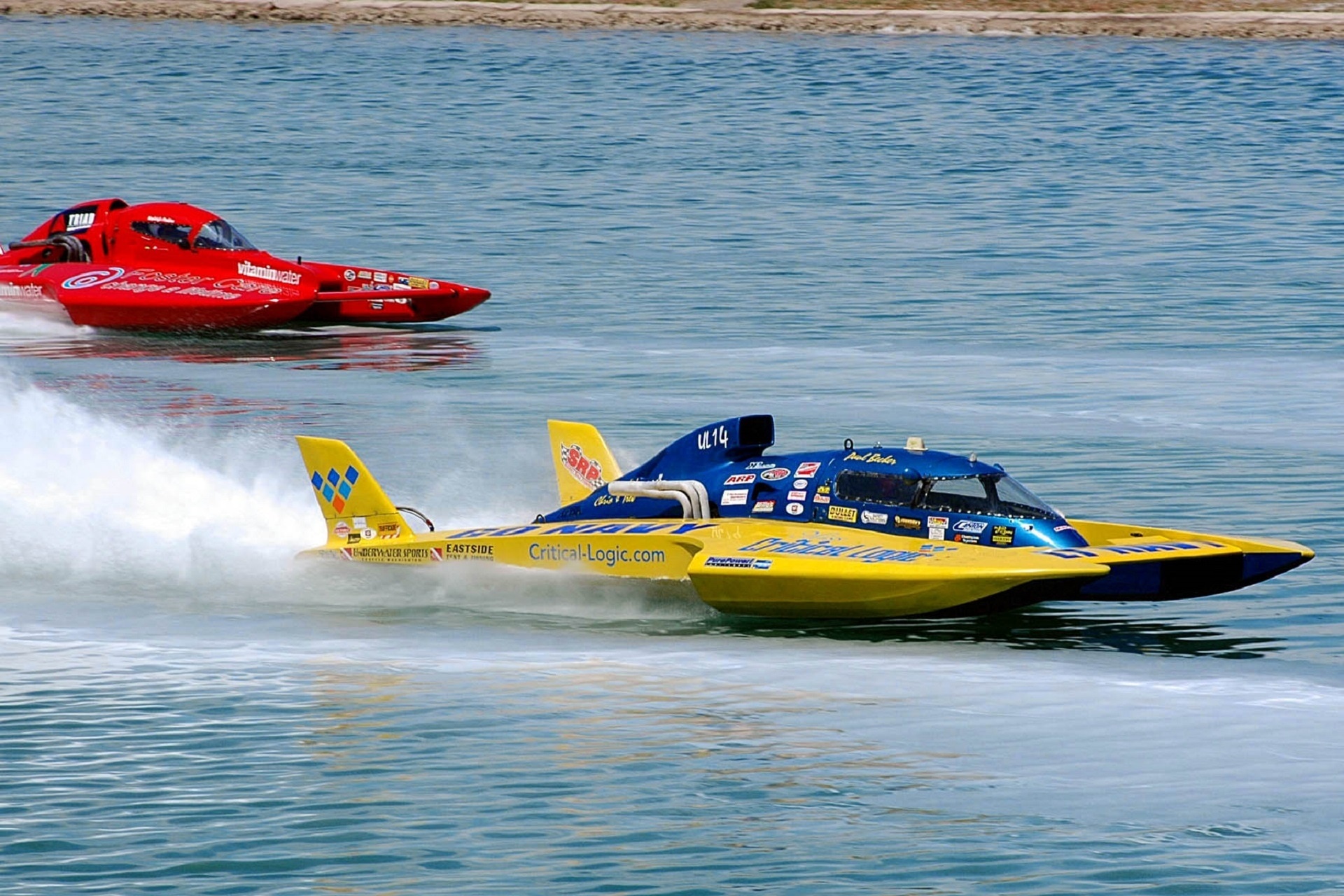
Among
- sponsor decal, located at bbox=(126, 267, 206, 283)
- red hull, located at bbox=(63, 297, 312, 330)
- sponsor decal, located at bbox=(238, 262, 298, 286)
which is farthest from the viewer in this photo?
sponsor decal, located at bbox=(126, 267, 206, 283)

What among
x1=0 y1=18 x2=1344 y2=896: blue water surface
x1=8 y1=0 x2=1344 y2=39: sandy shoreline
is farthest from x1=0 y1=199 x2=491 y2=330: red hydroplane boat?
x1=8 y1=0 x2=1344 y2=39: sandy shoreline

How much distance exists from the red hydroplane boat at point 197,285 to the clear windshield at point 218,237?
12mm

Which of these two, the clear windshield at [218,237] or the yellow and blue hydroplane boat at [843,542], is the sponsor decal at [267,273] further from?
the yellow and blue hydroplane boat at [843,542]

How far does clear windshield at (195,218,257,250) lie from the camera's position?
25.4 m

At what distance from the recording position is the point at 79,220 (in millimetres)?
26359

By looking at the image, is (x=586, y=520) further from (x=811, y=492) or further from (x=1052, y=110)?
(x=1052, y=110)

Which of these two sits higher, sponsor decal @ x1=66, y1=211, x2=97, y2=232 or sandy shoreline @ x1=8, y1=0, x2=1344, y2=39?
sandy shoreline @ x1=8, y1=0, x2=1344, y2=39

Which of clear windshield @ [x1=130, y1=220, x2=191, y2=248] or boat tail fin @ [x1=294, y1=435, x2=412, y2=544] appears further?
clear windshield @ [x1=130, y1=220, x2=191, y2=248]

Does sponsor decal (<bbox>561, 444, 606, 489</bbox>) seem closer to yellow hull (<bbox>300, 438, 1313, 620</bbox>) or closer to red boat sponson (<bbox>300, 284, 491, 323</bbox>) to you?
yellow hull (<bbox>300, 438, 1313, 620</bbox>)

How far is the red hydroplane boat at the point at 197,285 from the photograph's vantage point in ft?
81.5

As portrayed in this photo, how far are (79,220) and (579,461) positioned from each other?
45.0 ft

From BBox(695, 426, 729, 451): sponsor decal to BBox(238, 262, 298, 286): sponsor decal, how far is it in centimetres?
1218

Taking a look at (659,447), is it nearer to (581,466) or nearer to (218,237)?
(581,466)

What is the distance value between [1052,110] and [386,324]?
2050 cm
